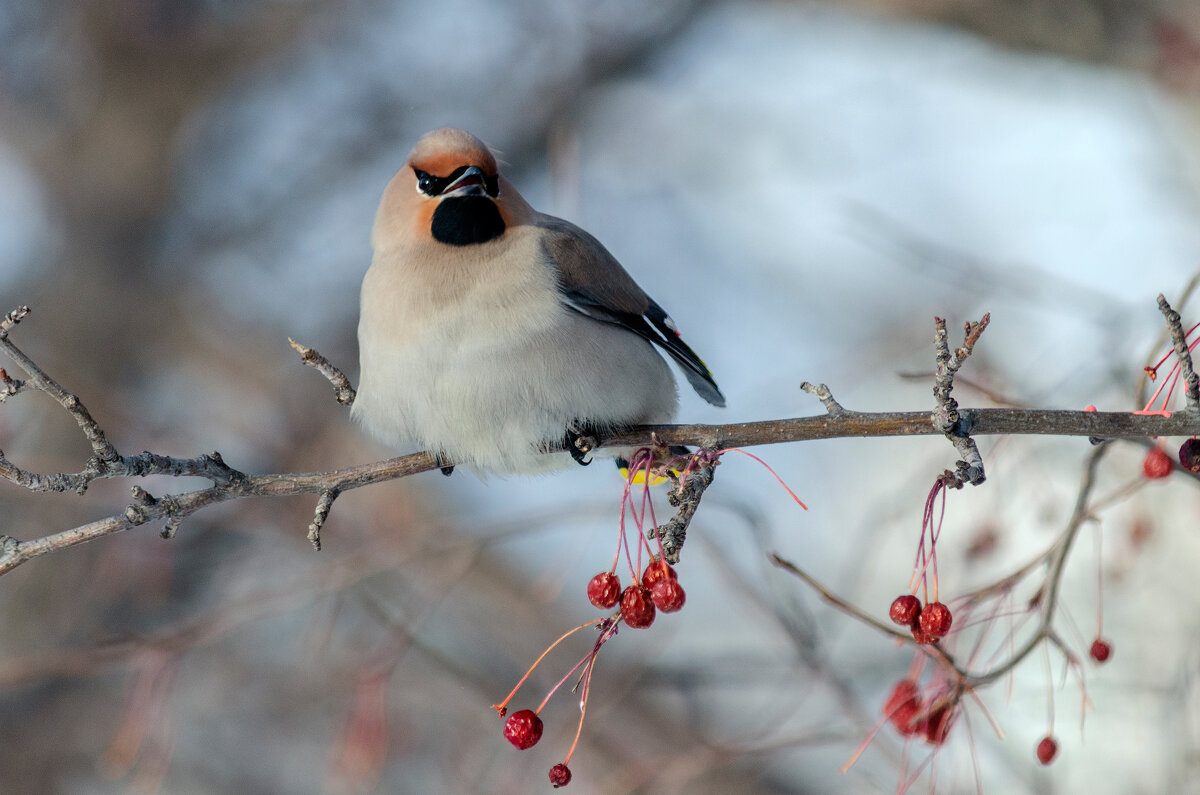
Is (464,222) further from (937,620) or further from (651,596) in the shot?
(937,620)

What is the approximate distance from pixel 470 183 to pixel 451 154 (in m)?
0.12

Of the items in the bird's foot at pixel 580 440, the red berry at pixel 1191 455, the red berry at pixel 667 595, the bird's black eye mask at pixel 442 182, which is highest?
the bird's black eye mask at pixel 442 182

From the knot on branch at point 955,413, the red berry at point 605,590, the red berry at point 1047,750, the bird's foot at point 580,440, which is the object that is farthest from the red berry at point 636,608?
the red berry at point 1047,750

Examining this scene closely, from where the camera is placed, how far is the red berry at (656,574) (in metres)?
2.18

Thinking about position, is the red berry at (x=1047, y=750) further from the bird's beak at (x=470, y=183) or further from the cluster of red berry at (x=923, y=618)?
the bird's beak at (x=470, y=183)

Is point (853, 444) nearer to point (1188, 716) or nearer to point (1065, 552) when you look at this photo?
point (1188, 716)

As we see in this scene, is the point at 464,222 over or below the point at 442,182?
below

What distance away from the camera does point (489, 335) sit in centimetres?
289

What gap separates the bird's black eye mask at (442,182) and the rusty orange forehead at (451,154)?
0.01 metres

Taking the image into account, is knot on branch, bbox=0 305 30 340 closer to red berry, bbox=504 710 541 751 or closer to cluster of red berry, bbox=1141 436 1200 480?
red berry, bbox=504 710 541 751

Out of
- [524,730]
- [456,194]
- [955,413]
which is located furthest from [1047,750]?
[456,194]

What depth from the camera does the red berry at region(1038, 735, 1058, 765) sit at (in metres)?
2.35

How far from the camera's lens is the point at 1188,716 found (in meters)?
3.38

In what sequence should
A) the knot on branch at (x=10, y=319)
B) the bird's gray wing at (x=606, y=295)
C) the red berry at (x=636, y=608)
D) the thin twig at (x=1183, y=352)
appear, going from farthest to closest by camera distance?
the bird's gray wing at (x=606, y=295) < the red berry at (x=636, y=608) < the knot on branch at (x=10, y=319) < the thin twig at (x=1183, y=352)
